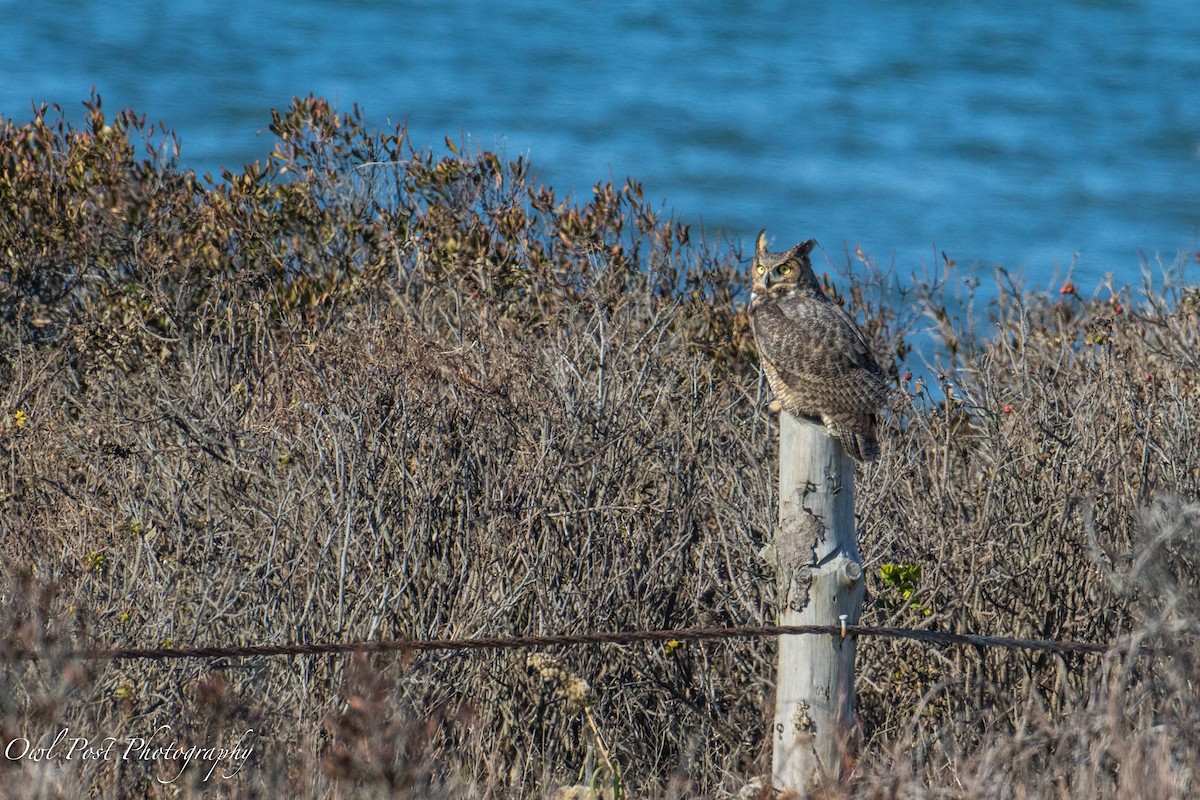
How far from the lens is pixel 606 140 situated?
36.6m

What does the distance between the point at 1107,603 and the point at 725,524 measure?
1.31 metres

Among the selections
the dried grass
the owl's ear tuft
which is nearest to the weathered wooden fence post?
the dried grass

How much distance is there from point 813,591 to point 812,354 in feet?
2.53

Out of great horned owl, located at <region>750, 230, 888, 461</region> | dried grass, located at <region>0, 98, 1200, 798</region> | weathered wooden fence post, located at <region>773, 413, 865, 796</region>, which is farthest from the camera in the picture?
dried grass, located at <region>0, 98, 1200, 798</region>

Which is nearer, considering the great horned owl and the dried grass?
the great horned owl

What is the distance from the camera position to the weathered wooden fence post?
12.8 feet

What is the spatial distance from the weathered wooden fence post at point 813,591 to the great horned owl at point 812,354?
0.31 ft

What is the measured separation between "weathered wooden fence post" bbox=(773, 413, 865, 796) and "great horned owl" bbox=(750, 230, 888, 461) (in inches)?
3.7

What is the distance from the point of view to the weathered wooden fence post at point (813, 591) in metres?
3.91

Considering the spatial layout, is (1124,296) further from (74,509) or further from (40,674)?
(40,674)

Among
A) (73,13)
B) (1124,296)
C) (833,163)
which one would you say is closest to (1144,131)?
(833,163)

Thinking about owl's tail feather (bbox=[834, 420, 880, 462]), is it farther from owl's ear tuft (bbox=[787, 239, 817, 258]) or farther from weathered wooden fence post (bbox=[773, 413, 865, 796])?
owl's ear tuft (bbox=[787, 239, 817, 258])

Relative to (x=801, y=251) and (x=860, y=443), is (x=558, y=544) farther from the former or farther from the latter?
(x=860, y=443)

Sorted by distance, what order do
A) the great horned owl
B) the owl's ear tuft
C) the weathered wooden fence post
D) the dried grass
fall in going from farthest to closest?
the owl's ear tuft
the dried grass
the great horned owl
the weathered wooden fence post
